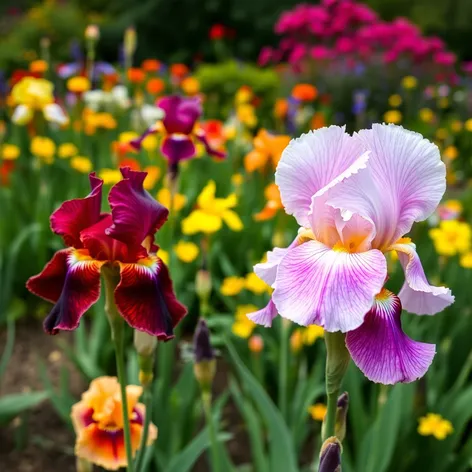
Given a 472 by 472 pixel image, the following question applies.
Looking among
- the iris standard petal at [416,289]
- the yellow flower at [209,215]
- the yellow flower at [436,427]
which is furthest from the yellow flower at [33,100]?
the iris standard petal at [416,289]

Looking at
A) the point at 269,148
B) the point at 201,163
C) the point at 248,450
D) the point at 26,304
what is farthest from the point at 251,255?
the point at 201,163

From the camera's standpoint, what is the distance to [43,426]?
2123 millimetres

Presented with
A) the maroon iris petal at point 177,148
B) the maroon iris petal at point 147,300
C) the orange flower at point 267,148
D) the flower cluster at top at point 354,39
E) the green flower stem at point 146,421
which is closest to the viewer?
the maroon iris petal at point 147,300

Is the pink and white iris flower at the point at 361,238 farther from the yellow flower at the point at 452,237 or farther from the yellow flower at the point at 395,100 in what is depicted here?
the yellow flower at the point at 395,100

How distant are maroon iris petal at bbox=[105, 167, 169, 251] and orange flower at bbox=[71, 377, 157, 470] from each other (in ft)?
1.31

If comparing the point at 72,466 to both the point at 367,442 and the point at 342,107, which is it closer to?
the point at 367,442

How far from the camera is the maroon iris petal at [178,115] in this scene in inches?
73.2

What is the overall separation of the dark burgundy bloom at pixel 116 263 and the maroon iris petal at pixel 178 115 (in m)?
0.94

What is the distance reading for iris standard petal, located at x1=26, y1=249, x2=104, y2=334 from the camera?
2.91ft

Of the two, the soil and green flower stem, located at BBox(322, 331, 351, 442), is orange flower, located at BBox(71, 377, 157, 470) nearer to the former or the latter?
green flower stem, located at BBox(322, 331, 351, 442)

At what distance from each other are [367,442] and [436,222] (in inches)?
57.4

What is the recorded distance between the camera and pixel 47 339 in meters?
2.63

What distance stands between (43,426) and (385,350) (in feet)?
5.52

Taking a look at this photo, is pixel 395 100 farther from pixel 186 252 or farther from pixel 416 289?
pixel 416 289
